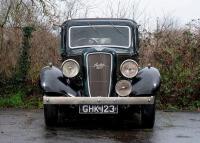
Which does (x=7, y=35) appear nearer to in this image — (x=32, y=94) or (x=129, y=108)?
(x=32, y=94)

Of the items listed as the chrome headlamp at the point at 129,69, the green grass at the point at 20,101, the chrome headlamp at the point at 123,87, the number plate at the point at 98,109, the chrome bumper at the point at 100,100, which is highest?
the chrome headlamp at the point at 129,69

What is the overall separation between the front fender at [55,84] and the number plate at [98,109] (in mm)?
417

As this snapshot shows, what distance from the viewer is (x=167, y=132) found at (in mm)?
9055

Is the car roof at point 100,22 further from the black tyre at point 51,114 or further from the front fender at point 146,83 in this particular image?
the black tyre at point 51,114

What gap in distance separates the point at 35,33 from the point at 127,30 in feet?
19.5

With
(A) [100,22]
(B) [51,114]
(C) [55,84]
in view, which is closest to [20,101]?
(A) [100,22]

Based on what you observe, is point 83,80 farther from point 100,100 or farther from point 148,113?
point 148,113

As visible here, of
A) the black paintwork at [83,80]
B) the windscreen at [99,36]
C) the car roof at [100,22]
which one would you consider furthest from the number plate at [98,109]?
the car roof at [100,22]

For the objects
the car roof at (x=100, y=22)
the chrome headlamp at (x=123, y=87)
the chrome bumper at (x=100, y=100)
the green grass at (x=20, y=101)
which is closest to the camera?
the chrome bumper at (x=100, y=100)

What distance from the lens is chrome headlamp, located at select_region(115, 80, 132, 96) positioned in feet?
29.9

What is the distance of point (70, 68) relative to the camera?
369 inches

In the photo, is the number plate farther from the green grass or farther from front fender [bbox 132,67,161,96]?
the green grass

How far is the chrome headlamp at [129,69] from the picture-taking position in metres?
9.36

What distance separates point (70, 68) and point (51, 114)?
2.90 ft
